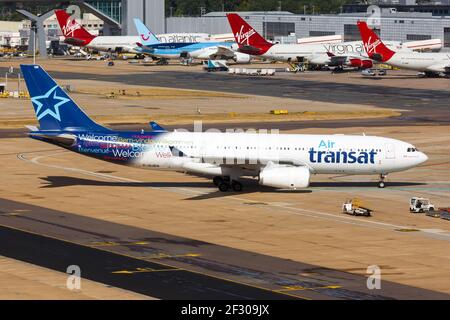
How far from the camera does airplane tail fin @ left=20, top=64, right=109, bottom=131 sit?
88.5 m

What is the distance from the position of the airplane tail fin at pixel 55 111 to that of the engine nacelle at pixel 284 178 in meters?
13.3

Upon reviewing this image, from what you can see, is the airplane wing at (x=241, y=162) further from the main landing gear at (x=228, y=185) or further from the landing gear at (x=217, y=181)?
the landing gear at (x=217, y=181)

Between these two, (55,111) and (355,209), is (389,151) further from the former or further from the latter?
(55,111)

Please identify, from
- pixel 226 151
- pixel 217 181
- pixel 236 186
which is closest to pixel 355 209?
pixel 226 151

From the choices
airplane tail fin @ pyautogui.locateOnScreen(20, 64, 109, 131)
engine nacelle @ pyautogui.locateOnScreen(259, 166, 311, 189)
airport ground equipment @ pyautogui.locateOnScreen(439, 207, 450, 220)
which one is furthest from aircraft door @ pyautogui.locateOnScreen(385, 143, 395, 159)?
airplane tail fin @ pyautogui.locateOnScreen(20, 64, 109, 131)

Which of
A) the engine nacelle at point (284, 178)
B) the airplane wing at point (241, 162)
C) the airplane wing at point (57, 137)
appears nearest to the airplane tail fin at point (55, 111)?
the airplane wing at point (57, 137)

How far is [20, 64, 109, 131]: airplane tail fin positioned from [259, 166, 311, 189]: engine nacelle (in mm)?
13277

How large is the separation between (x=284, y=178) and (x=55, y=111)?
1888 centimetres

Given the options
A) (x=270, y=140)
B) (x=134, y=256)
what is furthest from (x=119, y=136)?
(x=134, y=256)

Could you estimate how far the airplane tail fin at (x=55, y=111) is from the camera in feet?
290

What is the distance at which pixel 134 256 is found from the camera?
63.8 metres

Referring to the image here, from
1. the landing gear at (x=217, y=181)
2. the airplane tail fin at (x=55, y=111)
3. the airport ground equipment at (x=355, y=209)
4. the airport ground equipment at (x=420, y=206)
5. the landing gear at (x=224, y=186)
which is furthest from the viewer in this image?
the landing gear at (x=217, y=181)
